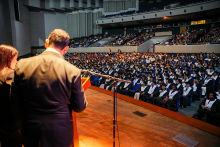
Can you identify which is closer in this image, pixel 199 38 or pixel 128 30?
pixel 199 38

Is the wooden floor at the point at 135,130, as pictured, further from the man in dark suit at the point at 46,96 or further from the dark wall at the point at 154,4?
the dark wall at the point at 154,4

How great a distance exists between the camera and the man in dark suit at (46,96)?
3.07ft

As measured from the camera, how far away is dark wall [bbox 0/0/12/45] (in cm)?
959

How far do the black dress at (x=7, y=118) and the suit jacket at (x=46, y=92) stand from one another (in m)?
0.49

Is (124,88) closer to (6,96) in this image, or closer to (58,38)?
(6,96)

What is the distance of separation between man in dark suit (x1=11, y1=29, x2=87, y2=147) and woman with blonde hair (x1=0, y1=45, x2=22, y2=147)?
0.50 meters

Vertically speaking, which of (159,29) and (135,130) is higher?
(159,29)

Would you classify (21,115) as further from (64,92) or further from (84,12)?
(84,12)

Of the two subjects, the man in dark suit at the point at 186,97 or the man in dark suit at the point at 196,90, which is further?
the man in dark suit at the point at 196,90

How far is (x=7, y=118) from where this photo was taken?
146 centimetres

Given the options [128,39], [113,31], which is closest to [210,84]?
[128,39]

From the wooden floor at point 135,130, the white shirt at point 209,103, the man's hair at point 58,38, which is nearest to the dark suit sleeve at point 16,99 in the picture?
the man's hair at point 58,38

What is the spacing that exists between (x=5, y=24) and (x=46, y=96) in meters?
11.9

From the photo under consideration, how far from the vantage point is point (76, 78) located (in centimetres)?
99
